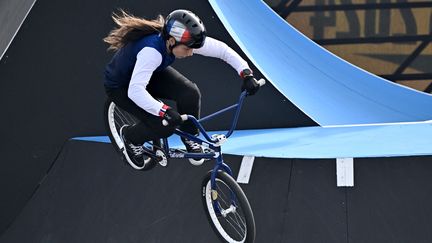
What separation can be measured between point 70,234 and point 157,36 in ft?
11.0

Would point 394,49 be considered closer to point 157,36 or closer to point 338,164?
point 338,164

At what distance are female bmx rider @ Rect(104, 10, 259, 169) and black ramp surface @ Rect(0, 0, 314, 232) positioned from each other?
282 centimetres

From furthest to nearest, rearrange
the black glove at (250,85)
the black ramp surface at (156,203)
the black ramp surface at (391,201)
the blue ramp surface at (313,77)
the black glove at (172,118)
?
the blue ramp surface at (313,77) < the black ramp surface at (156,203) < the black ramp surface at (391,201) < the black glove at (250,85) < the black glove at (172,118)

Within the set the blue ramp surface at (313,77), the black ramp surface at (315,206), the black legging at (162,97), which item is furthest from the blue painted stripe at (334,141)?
the black legging at (162,97)

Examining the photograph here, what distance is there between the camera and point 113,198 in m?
9.19

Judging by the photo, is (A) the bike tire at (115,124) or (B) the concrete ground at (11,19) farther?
(B) the concrete ground at (11,19)

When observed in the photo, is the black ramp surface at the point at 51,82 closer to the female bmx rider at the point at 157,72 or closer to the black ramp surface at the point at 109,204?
the black ramp surface at the point at 109,204

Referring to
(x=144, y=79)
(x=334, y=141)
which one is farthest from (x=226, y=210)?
(x=334, y=141)

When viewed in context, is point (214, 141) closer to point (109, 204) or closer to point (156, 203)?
point (156, 203)

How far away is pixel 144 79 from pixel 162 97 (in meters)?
0.60

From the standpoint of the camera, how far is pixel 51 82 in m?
10.3

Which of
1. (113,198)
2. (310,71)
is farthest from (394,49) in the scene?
(113,198)

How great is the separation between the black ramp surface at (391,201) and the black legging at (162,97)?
1.76 meters

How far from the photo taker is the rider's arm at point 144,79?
6648 millimetres
